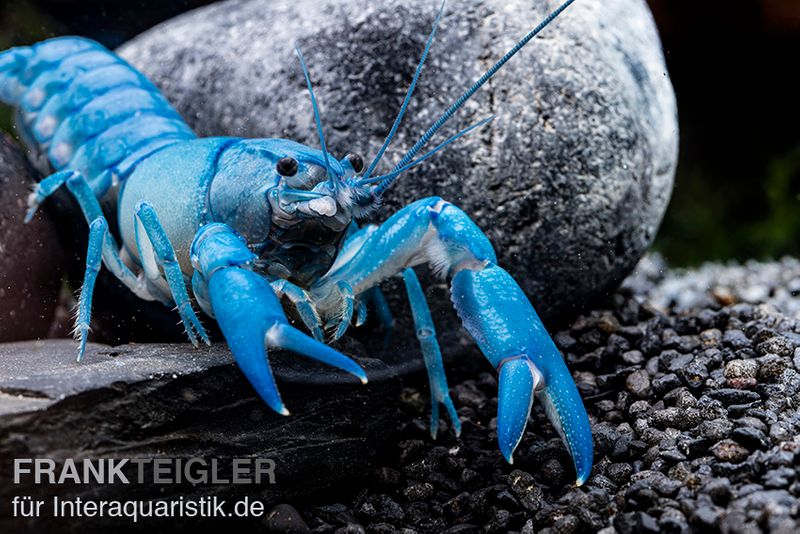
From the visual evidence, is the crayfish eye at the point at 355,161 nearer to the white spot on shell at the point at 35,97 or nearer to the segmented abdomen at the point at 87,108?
the segmented abdomen at the point at 87,108

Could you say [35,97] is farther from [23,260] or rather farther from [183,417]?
[183,417]

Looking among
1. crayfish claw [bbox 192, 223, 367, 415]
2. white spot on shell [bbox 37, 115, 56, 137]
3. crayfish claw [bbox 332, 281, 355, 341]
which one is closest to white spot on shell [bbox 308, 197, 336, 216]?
crayfish claw [bbox 332, 281, 355, 341]

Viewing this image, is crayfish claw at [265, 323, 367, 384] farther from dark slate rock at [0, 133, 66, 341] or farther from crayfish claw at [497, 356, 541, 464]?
dark slate rock at [0, 133, 66, 341]

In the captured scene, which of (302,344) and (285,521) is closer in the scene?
(302,344)

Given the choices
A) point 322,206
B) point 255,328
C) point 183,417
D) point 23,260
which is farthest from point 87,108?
point 255,328

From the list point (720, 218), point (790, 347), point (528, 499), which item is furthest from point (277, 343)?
point (720, 218)

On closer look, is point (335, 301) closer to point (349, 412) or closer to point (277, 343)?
point (349, 412)
